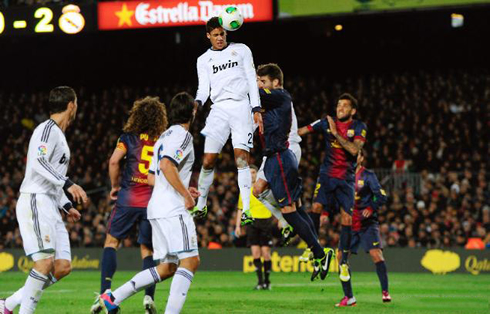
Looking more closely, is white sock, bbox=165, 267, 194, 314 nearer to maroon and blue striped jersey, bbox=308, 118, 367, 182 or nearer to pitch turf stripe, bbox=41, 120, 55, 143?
pitch turf stripe, bbox=41, 120, 55, 143

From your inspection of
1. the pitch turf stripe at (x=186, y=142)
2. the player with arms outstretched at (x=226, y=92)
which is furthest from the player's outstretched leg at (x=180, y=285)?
the player with arms outstretched at (x=226, y=92)

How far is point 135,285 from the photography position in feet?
27.7

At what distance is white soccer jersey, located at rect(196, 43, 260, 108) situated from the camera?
10.2 meters

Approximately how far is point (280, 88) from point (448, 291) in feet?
20.5

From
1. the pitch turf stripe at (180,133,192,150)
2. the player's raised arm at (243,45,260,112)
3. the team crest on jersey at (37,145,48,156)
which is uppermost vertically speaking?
the player's raised arm at (243,45,260,112)

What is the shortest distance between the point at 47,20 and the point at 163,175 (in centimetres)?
1408

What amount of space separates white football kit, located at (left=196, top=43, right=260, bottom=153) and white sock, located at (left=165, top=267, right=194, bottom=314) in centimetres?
243

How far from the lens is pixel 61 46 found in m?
35.3

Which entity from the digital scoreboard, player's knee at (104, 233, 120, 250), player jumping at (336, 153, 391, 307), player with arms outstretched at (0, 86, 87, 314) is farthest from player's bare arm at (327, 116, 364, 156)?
the digital scoreboard

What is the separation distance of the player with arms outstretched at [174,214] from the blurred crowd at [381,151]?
13.7 m

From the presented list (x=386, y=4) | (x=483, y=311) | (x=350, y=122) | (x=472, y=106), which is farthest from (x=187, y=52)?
(x=483, y=311)

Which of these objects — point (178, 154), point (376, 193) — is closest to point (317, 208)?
point (376, 193)

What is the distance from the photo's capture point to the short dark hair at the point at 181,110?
8.38 meters

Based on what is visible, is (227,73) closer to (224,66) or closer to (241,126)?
(224,66)
